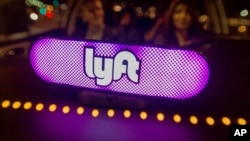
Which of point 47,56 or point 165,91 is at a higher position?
point 47,56

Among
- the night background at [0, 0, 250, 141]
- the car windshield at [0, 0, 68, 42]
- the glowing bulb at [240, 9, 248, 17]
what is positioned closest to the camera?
the night background at [0, 0, 250, 141]

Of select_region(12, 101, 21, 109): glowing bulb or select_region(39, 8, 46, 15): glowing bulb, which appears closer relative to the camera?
select_region(12, 101, 21, 109): glowing bulb

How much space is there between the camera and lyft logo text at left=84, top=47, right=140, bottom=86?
0.64m

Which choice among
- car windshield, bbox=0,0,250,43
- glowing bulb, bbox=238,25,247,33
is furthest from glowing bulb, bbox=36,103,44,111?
glowing bulb, bbox=238,25,247,33

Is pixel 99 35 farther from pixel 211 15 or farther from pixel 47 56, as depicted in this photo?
pixel 211 15

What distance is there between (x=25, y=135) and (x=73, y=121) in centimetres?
13

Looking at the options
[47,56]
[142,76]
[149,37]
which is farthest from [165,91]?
[149,37]

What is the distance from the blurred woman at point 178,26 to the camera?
3.62 ft

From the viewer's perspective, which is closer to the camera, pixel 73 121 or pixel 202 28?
pixel 73 121

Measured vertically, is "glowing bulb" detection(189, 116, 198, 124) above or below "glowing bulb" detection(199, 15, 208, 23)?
below

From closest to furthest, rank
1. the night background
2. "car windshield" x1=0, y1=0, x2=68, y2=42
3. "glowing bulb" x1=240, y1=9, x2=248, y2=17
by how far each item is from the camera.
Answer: the night background → "glowing bulb" x1=240, y1=9, x2=248, y2=17 → "car windshield" x1=0, y1=0, x2=68, y2=42

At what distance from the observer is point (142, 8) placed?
1.09m

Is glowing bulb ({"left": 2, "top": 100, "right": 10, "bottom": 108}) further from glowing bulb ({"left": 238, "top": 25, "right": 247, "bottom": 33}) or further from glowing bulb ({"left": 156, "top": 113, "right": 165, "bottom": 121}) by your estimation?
glowing bulb ({"left": 238, "top": 25, "right": 247, "bottom": 33})

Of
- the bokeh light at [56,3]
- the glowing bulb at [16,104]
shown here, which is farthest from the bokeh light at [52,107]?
the bokeh light at [56,3]
